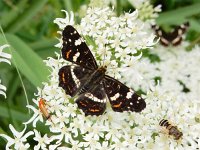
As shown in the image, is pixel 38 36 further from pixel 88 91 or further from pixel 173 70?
pixel 88 91

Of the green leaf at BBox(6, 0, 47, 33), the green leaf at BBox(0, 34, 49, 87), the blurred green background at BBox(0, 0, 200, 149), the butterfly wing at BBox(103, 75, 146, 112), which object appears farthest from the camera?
the green leaf at BBox(6, 0, 47, 33)

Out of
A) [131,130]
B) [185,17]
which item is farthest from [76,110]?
[185,17]

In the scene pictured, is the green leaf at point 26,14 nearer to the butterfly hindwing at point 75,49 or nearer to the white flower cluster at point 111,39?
the white flower cluster at point 111,39

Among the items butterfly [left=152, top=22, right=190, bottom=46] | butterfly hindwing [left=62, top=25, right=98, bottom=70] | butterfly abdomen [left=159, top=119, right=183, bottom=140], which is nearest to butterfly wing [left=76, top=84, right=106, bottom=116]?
A: butterfly hindwing [left=62, top=25, right=98, bottom=70]

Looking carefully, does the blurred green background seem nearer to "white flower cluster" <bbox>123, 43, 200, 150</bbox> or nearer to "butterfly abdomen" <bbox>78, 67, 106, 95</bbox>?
"white flower cluster" <bbox>123, 43, 200, 150</bbox>

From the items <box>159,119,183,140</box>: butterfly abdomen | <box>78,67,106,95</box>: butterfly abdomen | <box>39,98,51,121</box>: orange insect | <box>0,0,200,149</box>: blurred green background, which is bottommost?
<box>159,119,183,140</box>: butterfly abdomen

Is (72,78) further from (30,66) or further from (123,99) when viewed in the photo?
(30,66)

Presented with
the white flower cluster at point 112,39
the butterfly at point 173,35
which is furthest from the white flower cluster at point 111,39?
the butterfly at point 173,35
